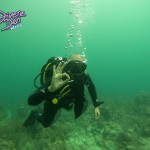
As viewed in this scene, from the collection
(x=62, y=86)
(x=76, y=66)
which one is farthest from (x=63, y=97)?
(x=76, y=66)

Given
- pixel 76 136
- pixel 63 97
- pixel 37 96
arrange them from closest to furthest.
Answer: pixel 37 96 → pixel 63 97 → pixel 76 136

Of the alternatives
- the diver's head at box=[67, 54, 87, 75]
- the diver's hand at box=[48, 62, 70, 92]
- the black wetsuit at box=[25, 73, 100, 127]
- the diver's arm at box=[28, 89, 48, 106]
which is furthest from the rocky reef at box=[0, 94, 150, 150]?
the diver's hand at box=[48, 62, 70, 92]

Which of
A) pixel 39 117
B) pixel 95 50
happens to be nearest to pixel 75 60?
pixel 39 117

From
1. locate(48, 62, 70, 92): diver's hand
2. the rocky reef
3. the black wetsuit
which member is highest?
locate(48, 62, 70, 92): diver's hand

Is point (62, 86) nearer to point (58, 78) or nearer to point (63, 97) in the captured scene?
point (63, 97)

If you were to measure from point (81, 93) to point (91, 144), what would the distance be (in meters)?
3.81

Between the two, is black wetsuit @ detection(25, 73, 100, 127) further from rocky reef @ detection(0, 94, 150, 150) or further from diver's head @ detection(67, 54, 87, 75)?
rocky reef @ detection(0, 94, 150, 150)

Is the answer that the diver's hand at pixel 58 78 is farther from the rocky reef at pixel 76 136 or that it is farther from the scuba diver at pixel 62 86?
the rocky reef at pixel 76 136

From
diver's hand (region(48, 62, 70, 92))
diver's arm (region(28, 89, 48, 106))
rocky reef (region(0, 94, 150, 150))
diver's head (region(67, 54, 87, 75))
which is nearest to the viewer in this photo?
diver's hand (region(48, 62, 70, 92))

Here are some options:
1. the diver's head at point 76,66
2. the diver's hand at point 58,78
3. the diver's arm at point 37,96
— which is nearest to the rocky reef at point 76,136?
the diver's arm at point 37,96

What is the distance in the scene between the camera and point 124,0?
9381cm

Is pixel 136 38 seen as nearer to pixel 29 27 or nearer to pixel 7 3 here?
pixel 29 27

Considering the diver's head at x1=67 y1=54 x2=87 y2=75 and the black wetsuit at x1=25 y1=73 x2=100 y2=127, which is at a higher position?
the diver's head at x1=67 y1=54 x2=87 y2=75

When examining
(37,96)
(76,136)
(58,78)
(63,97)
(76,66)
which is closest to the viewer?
(58,78)
